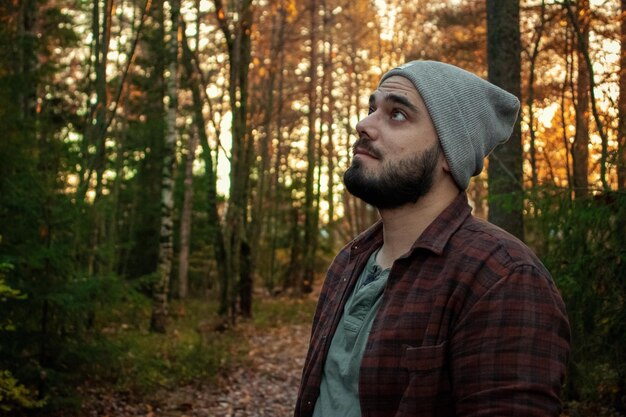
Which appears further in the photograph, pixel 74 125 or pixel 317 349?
pixel 74 125

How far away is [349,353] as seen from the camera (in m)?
2.34

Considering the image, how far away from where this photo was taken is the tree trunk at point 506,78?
27.8 feet

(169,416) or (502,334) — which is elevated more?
(502,334)

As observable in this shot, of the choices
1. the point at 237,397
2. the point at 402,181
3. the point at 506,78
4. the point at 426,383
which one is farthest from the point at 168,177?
the point at 426,383

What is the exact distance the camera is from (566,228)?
6480mm

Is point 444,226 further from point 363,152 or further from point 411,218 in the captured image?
point 363,152

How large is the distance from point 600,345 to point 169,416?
520cm

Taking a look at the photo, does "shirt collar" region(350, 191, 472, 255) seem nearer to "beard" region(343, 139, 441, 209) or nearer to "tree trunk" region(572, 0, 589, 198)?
"beard" region(343, 139, 441, 209)

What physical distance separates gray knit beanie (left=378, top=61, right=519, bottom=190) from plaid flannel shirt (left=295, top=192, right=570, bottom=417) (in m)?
0.26

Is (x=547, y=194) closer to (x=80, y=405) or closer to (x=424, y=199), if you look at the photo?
(x=424, y=199)

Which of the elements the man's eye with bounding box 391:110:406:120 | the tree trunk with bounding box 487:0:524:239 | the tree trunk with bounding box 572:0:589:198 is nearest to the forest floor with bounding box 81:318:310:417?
the tree trunk with bounding box 487:0:524:239

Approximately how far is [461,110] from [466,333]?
77cm

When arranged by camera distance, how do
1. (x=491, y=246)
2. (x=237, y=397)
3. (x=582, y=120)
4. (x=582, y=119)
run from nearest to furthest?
1. (x=491, y=246)
2. (x=237, y=397)
3. (x=582, y=120)
4. (x=582, y=119)

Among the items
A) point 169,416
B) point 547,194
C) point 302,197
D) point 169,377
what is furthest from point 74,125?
point 302,197
